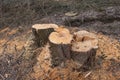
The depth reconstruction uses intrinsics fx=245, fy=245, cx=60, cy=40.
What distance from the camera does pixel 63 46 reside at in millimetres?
3467

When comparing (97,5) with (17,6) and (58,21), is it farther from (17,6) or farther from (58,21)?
(17,6)

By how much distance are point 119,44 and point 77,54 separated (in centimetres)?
89

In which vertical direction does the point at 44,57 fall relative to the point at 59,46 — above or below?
below

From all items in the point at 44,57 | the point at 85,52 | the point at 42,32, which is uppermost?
the point at 42,32

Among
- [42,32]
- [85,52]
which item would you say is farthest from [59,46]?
[42,32]

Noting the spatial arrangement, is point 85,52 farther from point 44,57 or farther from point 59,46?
point 44,57

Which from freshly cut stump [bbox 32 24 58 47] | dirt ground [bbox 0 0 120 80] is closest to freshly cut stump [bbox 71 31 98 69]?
dirt ground [bbox 0 0 120 80]

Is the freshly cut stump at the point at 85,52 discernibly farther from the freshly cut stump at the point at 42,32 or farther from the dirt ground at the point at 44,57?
the freshly cut stump at the point at 42,32

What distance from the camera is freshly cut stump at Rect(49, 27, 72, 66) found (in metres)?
3.47

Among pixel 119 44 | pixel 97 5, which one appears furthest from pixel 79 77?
pixel 97 5

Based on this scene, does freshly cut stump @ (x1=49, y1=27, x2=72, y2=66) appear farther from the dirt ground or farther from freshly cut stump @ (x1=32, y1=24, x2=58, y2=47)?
freshly cut stump @ (x1=32, y1=24, x2=58, y2=47)

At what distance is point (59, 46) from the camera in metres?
3.48

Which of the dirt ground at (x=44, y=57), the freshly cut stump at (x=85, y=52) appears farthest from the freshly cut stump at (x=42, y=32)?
the freshly cut stump at (x=85, y=52)

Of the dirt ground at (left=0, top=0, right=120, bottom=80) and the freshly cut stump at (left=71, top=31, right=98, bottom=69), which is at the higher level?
the freshly cut stump at (left=71, top=31, right=98, bottom=69)
